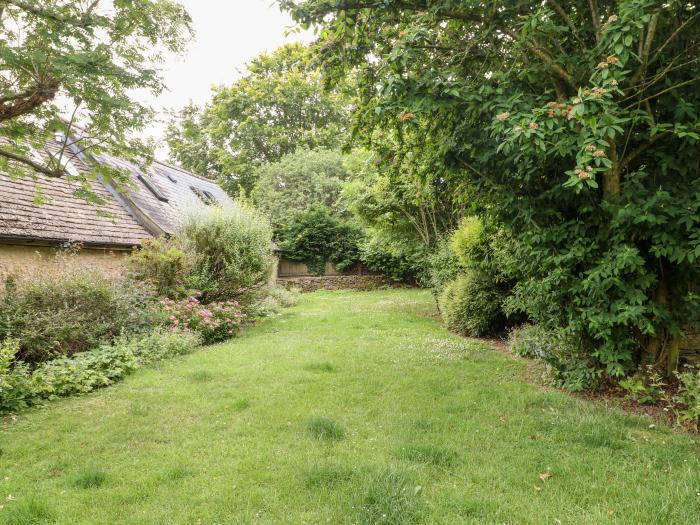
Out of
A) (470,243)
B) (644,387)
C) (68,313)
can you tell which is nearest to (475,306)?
(470,243)

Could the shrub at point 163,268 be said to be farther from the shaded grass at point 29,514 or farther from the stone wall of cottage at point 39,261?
the shaded grass at point 29,514

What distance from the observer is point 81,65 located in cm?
419

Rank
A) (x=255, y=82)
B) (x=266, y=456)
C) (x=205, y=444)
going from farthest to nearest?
(x=255, y=82) → (x=205, y=444) → (x=266, y=456)

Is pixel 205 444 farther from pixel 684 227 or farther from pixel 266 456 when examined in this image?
pixel 684 227

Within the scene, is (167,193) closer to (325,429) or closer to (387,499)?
(325,429)

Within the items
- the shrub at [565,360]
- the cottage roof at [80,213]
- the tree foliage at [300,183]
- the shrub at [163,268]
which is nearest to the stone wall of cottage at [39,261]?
the cottage roof at [80,213]

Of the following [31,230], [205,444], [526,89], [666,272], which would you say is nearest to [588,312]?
[666,272]

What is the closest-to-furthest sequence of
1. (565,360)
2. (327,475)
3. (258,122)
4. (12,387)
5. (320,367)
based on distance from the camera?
(327,475), (12,387), (565,360), (320,367), (258,122)

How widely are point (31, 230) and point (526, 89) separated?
32.1 feet

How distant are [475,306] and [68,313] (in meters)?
8.26

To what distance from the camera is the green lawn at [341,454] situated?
3107 millimetres

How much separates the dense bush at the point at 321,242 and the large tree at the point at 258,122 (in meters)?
10.6

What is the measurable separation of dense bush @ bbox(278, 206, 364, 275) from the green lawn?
17.5 metres

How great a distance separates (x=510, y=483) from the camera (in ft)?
11.2
